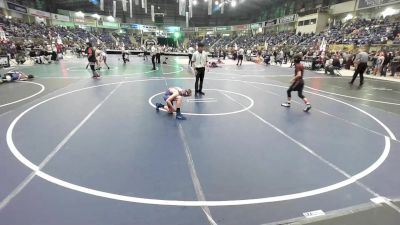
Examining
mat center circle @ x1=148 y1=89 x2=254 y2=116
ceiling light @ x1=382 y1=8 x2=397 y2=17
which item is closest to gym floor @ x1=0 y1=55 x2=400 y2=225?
mat center circle @ x1=148 y1=89 x2=254 y2=116

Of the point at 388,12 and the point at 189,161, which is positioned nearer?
the point at 189,161

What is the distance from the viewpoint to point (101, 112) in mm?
6594

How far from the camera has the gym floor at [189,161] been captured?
291 cm

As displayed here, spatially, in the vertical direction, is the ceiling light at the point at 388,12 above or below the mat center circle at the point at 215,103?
above

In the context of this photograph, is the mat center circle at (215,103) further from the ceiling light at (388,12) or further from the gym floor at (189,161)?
the ceiling light at (388,12)

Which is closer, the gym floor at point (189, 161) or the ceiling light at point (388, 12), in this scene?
the gym floor at point (189, 161)

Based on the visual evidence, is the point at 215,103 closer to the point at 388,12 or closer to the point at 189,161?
the point at 189,161

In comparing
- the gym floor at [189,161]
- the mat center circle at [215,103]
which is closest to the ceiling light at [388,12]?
the gym floor at [189,161]

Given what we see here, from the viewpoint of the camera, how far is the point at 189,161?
408 cm

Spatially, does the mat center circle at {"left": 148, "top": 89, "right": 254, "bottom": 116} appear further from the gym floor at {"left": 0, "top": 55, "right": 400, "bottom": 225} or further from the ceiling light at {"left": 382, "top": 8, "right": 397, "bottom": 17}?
the ceiling light at {"left": 382, "top": 8, "right": 397, "bottom": 17}

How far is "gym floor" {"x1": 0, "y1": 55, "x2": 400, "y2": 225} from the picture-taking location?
115 inches

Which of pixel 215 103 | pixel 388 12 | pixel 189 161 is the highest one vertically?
pixel 388 12

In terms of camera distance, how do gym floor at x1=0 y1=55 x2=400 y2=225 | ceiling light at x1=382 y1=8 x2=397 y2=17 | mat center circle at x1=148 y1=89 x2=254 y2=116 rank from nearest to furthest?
gym floor at x1=0 y1=55 x2=400 y2=225
mat center circle at x1=148 y1=89 x2=254 y2=116
ceiling light at x1=382 y1=8 x2=397 y2=17

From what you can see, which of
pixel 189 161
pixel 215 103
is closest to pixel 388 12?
pixel 215 103
